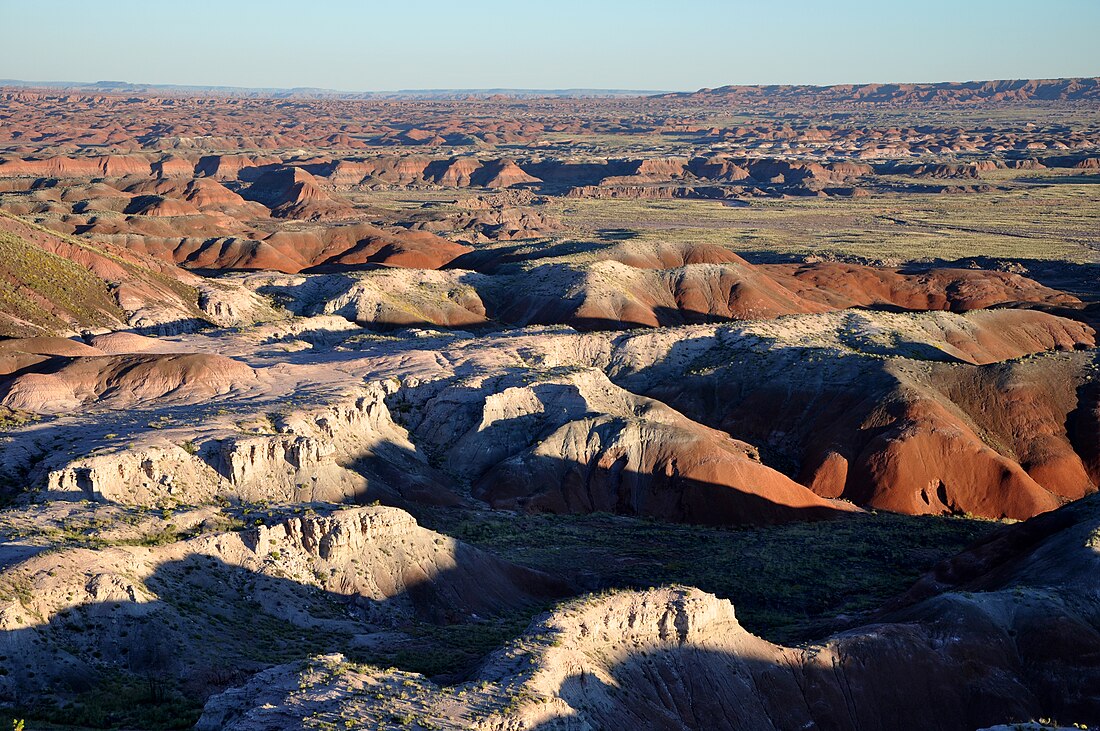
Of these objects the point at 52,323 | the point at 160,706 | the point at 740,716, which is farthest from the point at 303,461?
the point at 52,323

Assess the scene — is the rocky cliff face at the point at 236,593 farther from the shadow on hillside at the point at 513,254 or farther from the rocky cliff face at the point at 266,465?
the shadow on hillside at the point at 513,254

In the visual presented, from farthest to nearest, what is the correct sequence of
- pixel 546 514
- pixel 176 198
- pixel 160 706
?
1. pixel 176 198
2. pixel 546 514
3. pixel 160 706

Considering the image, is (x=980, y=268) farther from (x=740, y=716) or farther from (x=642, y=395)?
(x=740, y=716)

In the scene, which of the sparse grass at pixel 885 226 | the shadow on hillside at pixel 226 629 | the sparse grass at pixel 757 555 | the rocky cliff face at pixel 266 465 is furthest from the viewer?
the sparse grass at pixel 885 226

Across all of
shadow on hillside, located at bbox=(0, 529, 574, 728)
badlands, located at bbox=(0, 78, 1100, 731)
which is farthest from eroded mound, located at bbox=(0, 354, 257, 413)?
shadow on hillside, located at bbox=(0, 529, 574, 728)

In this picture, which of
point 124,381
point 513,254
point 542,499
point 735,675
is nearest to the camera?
point 735,675

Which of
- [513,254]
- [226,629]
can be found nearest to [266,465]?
[226,629]

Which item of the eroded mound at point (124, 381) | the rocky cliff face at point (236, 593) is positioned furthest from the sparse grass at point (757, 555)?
the eroded mound at point (124, 381)

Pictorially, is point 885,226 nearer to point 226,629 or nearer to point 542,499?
point 542,499
